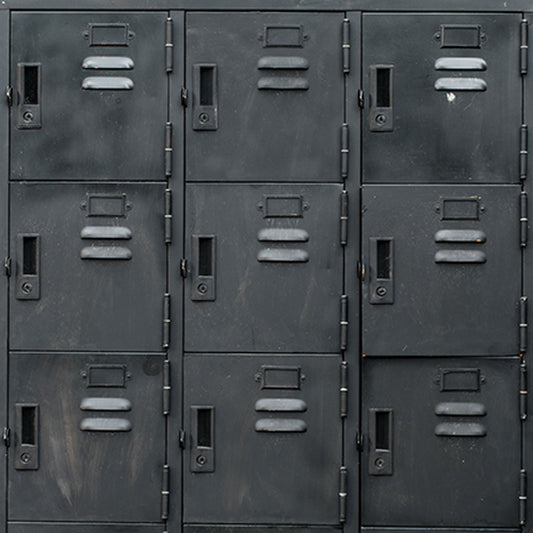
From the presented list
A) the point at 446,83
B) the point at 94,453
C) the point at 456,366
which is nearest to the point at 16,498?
the point at 94,453

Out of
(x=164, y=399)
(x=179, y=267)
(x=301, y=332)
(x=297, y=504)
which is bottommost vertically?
(x=297, y=504)

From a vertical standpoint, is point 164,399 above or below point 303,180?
below

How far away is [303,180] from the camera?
10.4 ft

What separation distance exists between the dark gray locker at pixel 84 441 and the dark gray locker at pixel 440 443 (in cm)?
90

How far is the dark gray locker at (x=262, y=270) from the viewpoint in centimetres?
317

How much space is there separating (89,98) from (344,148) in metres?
1.08

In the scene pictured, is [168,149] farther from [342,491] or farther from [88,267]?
[342,491]

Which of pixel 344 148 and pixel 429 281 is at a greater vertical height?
pixel 344 148

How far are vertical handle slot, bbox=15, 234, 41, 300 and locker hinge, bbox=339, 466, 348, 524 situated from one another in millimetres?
1457

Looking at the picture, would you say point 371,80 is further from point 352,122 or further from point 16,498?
point 16,498

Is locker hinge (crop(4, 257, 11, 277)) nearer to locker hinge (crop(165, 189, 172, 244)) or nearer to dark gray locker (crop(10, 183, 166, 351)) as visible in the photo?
dark gray locker (crop(10, 183, 166, 351))

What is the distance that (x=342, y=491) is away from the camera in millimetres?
3154

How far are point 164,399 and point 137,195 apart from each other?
2.80 feet

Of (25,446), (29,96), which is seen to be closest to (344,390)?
(25,446)
